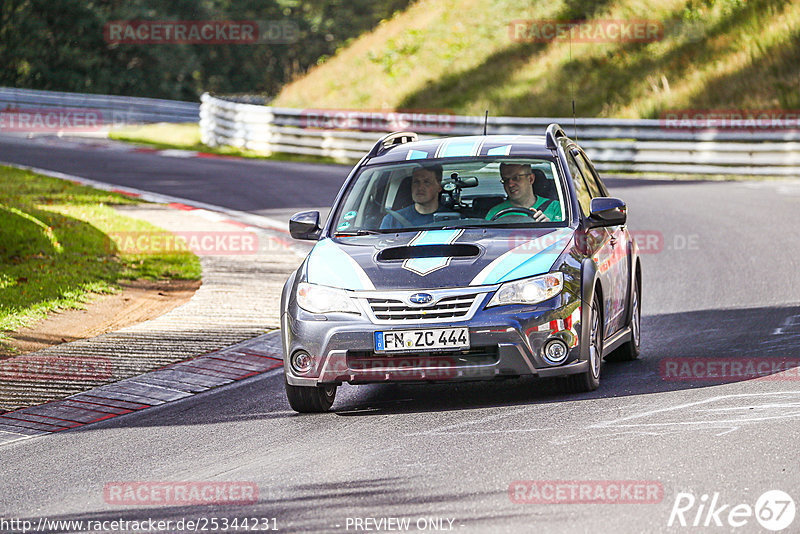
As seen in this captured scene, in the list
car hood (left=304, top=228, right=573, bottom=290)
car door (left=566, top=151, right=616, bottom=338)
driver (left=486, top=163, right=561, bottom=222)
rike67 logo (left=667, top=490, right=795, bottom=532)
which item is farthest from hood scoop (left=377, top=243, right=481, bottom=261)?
rike67 logo (left=667, top=490, right=795, bottom=532)

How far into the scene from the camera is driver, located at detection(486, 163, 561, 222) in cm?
888

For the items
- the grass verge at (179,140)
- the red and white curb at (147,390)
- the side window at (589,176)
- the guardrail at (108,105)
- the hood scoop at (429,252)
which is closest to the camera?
the hood scoop at (429,252)

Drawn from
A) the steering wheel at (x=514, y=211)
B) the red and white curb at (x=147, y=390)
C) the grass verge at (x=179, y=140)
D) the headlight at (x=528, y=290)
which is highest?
the steering wheel at (x=514, y=211)

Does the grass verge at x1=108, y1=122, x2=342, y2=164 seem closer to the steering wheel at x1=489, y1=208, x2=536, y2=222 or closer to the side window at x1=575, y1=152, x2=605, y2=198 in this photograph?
the side window at x1=575, y1=152, x2=605, y2=198

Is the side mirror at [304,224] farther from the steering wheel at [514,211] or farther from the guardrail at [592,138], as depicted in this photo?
the guardrail at [592,138]

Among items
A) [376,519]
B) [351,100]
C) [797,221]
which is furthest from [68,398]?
[351,100]

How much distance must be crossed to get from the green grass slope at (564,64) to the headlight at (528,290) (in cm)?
2412

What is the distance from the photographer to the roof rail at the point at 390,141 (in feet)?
31.8

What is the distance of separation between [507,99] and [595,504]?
32.0 meters

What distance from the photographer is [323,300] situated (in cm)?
805

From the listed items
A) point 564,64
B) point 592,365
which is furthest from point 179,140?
point 592,365

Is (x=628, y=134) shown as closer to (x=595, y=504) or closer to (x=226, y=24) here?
(x=595, y=504)

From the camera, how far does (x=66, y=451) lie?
7.82 m

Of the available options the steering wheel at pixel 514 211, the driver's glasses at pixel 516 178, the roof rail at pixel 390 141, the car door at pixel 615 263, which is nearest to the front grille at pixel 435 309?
the steering wheel at pixel 514 211
